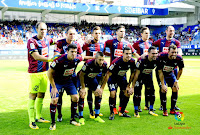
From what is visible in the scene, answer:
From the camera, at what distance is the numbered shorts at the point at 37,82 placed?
19.3ft

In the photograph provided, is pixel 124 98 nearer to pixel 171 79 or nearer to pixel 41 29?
pixel 171 79

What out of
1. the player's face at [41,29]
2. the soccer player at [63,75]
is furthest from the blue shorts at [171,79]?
the player's face at [41,29]

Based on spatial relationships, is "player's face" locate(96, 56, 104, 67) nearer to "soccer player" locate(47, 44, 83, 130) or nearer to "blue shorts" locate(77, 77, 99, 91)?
"soccer player" locate(47, 44, 83, 130)

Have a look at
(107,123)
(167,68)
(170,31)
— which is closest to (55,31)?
(170,31)

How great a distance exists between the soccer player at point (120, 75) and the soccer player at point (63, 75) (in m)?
0.90

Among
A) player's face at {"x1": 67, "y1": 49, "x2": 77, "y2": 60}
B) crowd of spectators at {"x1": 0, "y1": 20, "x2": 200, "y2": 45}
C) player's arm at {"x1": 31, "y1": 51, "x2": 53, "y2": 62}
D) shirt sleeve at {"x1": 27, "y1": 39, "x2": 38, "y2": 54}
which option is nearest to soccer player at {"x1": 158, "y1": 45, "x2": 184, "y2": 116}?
player's face at {"x1": 67, "y1": 49, "x2": 77, "y2": 60}

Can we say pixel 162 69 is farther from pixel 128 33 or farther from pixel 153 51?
pixel 128 33

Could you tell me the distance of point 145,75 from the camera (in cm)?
698

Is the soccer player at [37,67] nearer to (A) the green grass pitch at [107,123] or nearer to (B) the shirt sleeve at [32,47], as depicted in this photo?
(B) the shirt sleeve at [32,47]

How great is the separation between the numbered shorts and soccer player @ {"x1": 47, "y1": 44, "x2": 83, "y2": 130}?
0.38m

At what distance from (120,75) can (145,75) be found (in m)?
0.86

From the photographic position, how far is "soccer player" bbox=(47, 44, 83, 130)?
5.39 metres

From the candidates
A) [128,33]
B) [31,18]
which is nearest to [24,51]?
[31,18]

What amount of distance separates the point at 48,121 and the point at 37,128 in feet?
1.92
